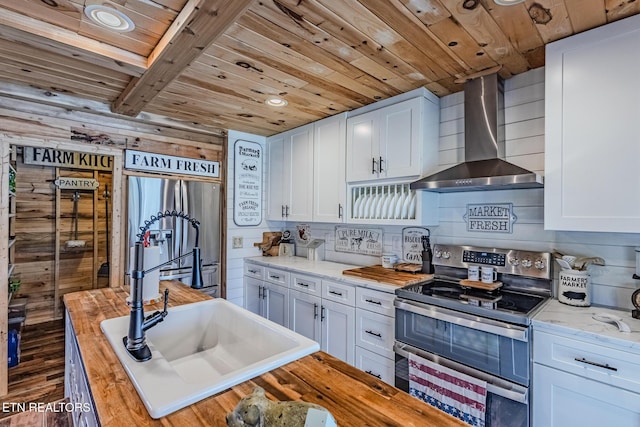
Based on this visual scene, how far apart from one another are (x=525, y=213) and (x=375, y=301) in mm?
1157

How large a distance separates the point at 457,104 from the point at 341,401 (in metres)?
2.29

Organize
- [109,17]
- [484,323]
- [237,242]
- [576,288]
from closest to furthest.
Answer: [109,17] < [484,323] < [576,288] < [237,242]

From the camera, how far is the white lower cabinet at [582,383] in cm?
134

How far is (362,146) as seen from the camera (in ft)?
9.02

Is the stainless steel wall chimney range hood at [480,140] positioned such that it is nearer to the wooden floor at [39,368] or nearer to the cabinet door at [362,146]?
the cabinet door at [362,146]

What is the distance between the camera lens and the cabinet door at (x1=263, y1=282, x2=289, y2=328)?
304 cm

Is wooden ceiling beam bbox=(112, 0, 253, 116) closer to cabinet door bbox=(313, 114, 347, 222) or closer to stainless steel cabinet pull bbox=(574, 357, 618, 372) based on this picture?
cabinet door bbox=(313, 114, 347, 222)

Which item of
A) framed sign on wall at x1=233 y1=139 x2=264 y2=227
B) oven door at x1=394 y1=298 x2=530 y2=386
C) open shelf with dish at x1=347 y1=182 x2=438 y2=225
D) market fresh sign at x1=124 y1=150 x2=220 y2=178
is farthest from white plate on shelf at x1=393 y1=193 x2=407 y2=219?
market fresh sign at x1=124 y1=150 x2=220 y2=178

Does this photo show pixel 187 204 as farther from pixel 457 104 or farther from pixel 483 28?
pixel 483 28

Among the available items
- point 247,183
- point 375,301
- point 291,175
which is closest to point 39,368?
point 247,183

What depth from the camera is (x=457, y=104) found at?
8.06 ft

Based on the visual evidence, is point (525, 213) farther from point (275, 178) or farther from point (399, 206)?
point (275, 178)

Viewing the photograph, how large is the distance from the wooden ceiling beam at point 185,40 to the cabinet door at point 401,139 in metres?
1.42

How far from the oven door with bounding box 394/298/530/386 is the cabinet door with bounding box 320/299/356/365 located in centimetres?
46
